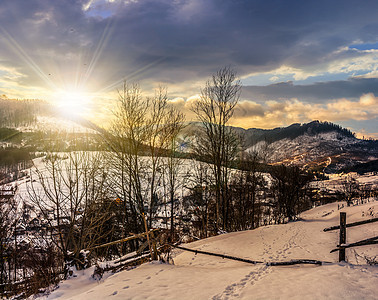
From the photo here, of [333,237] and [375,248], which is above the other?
[375,248]

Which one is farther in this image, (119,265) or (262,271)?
(119,265)

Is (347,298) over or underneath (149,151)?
underneath

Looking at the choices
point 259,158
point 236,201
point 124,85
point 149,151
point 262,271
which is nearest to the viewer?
point 262,271

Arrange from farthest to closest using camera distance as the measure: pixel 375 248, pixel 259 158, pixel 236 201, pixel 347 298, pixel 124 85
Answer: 1. pixel 236 201
2. pixel 259 158
3. pixel 124 85
4. pixel 375 248
5. pixel 347 298

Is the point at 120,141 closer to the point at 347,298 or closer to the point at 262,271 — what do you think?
the point at 262,271

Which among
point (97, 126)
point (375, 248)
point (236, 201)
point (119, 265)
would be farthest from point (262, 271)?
point (236, 201)

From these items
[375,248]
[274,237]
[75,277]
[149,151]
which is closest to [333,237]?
[274,237]

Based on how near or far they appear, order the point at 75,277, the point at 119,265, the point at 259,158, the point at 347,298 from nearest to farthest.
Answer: the point at 347,298 < the point at 75,277 < the point at 119,265 < the point at 259,158

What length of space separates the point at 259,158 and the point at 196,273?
24708 millimetres

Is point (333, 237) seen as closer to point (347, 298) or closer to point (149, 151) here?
point (347, 298)

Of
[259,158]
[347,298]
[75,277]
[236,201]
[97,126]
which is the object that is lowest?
[236,201]

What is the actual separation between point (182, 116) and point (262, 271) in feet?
48.0

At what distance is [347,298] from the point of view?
481 cm

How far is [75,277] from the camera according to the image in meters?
8.27
